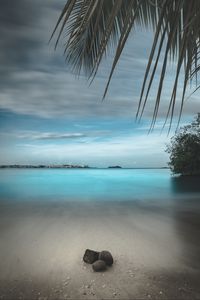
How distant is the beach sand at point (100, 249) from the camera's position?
3.35 metres

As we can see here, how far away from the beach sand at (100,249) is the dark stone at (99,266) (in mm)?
76

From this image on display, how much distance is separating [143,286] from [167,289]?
31 cm

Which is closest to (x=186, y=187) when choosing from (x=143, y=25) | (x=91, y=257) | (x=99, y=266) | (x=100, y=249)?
(x=100, y=249)

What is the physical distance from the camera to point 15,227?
24.0ft

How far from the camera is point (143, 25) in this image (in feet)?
9.10

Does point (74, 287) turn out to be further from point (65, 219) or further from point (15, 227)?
point (65, 219)

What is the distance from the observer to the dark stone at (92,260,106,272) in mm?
3900

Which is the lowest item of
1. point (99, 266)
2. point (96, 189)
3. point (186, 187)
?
point (96, 189)

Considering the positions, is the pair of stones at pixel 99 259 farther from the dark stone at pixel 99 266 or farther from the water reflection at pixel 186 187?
the water reflection at pixel 186 187

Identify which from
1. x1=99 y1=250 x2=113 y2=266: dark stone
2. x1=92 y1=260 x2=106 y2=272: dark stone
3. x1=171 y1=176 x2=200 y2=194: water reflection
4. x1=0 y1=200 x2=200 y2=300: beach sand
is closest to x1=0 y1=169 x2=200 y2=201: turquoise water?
x1=171 y1=176 x2=200 y2=194: water reflection

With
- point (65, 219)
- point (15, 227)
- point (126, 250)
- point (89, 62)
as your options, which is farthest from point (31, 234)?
point (89, 62)

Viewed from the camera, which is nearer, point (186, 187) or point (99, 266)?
point (99, 266)

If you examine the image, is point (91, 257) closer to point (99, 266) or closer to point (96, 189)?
point (99, 266)

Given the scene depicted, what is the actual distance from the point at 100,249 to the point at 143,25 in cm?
417
